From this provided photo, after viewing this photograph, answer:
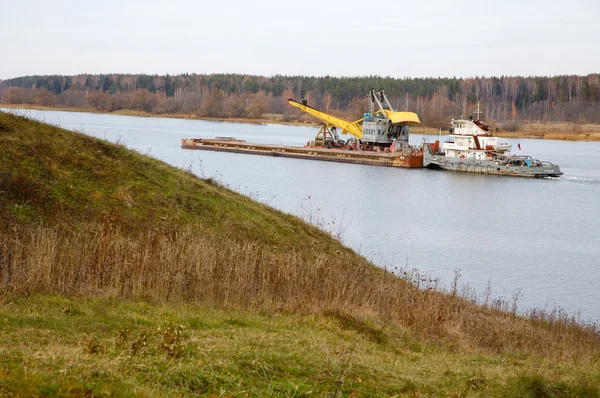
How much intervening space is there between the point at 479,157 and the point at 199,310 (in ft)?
147

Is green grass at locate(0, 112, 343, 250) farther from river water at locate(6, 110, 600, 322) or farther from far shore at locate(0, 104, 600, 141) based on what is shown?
far shore at locate(0, 104, 600, 141)

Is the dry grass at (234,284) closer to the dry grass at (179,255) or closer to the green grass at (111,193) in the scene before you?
the dry grass at (179,255)

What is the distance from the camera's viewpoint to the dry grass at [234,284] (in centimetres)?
988

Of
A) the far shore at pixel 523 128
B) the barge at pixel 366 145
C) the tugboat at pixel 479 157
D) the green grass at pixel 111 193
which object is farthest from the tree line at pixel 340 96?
the green grass at pixel 111 193

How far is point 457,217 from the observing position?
32188 mm

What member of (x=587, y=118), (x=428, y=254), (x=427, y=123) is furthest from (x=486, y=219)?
(x=587, y=118)

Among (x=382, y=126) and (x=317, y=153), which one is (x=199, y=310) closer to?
(x=317, y=153)

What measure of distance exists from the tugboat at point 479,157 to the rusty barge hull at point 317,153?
1.61m

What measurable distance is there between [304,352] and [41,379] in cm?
274

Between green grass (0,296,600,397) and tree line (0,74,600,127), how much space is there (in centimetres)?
10374

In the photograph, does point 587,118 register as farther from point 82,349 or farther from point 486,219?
point 82,349

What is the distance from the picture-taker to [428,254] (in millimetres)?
22938

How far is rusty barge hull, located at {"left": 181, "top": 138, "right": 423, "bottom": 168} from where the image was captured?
180 ft

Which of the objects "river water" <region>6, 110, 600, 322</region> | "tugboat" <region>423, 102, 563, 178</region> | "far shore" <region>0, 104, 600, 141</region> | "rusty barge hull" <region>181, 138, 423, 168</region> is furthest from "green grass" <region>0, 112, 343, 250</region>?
"far shore" <region>0, 104, 600, 141</region>
